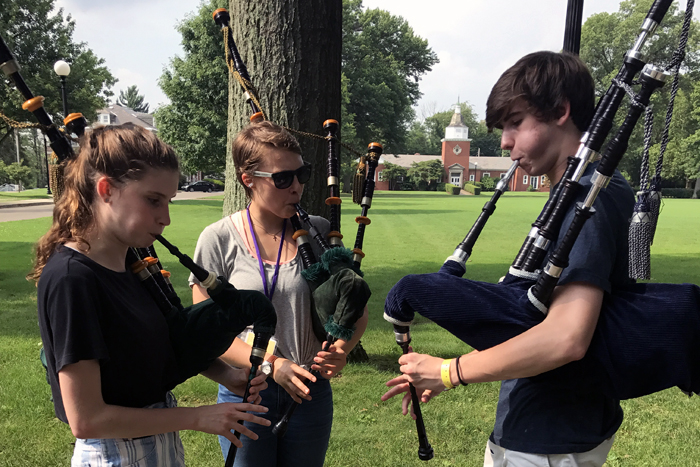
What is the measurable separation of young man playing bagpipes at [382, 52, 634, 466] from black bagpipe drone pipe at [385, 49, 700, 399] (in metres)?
0.04

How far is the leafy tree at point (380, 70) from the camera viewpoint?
124 feet

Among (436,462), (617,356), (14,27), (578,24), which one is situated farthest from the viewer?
(14,27)

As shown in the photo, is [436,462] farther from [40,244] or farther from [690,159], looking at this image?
[690,159]

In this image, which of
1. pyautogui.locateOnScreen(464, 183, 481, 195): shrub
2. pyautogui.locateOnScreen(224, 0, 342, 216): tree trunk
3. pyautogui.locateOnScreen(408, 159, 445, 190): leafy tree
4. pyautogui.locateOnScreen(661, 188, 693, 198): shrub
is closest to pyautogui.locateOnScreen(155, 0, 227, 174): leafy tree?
pyautogui.locateOnScreen(224, 0, 342, 216): tree trunk

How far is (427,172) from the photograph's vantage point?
6291 cm

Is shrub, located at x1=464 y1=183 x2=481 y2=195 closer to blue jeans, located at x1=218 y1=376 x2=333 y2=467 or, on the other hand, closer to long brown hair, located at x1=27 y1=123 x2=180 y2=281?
blue jeans, located at x1=218 y1=376 x2=333 y2=467

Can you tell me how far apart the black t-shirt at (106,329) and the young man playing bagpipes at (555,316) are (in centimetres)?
79

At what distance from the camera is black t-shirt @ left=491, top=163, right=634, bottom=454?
4.60 feet

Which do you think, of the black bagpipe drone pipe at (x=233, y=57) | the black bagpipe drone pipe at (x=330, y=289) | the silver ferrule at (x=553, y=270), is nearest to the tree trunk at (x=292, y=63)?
the black bagpipe drone pipe at (x=233, y=57)

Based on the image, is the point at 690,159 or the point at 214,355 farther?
the point at 690,159

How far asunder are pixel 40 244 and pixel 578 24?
9.56 ft

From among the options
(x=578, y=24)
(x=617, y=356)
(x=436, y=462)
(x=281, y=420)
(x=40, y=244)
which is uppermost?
(x=578, y=24)

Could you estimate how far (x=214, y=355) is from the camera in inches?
68.6

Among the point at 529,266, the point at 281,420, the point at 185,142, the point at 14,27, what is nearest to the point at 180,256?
the point at 281,420
